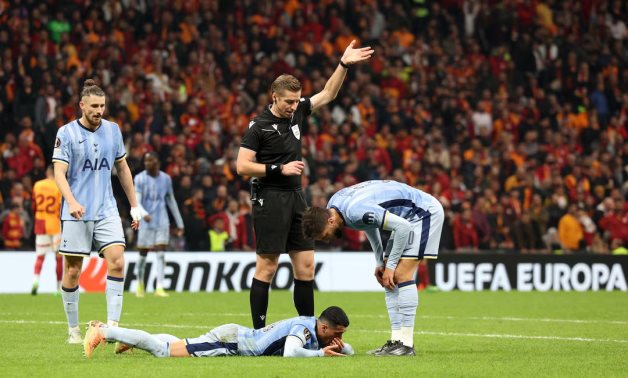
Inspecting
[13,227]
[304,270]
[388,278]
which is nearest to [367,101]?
[13,227]

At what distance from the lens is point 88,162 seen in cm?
1161

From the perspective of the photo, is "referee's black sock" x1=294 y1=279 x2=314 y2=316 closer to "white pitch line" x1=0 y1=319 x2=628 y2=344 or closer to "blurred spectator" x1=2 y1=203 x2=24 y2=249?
"white pitch line" x1=0 y1=319 x2=628 y2=344

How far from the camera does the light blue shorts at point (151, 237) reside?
2198 cm

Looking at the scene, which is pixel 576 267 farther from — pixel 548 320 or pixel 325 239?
pixel 325 239

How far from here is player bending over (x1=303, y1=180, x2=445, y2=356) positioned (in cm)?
1040

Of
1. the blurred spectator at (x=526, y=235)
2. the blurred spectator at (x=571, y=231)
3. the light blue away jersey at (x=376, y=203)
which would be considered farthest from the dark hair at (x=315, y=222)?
the blurred spectator at (x=571, y=231)

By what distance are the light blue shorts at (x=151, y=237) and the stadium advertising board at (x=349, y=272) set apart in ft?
4.98

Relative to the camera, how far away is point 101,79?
2683 centimetres

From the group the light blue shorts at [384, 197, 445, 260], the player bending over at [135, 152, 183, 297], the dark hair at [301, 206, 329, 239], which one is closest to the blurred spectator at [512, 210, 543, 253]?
the player bending over at [135, 152, 183, 297]

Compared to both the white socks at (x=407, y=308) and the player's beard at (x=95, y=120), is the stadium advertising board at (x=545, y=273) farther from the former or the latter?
the player's beard at (x=95, y=120)

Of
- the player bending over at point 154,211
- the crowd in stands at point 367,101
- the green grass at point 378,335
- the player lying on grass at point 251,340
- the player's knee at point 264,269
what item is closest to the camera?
the green grass at point 378,335

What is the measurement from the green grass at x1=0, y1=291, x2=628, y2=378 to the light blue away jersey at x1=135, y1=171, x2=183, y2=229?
4.53ft

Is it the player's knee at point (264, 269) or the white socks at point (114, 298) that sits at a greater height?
the player's knee at point (264, 269)

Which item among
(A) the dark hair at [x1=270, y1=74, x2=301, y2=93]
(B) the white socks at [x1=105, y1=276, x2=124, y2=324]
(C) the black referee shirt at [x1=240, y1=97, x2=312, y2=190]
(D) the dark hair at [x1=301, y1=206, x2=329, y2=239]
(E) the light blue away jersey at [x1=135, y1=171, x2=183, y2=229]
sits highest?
(A) the dark hair at [x1=270, y1=74, x2=301, y2=93]
